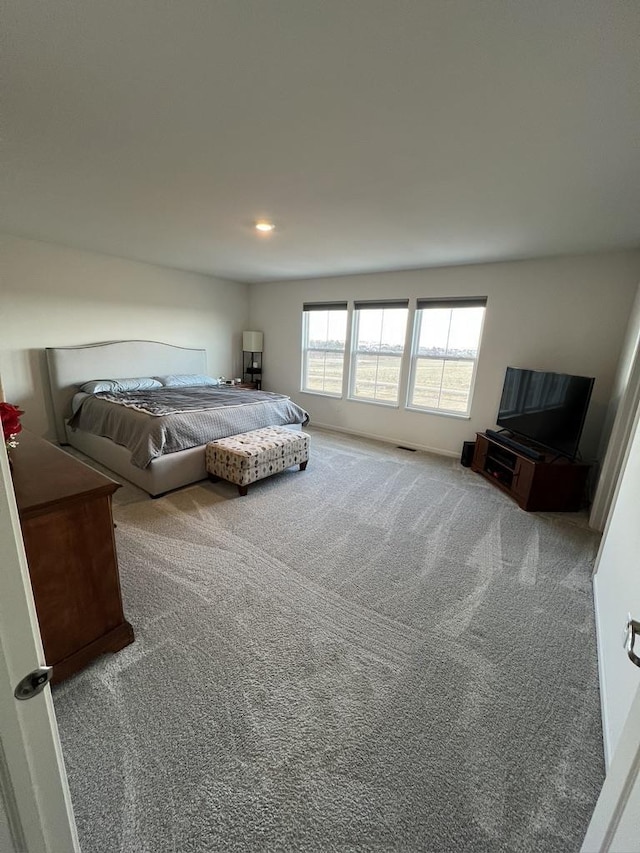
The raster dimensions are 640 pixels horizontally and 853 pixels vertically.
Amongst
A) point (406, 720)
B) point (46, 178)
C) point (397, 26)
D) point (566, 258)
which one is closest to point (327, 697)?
point (406, 720)

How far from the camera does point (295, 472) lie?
375cm

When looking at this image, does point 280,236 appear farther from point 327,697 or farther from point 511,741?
point 511,741

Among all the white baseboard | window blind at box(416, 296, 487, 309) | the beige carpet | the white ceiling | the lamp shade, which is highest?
the white ceiling

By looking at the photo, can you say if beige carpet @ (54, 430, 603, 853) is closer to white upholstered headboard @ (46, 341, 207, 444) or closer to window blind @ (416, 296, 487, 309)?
white upholstered headboard @ (46, 341, 207, 444)

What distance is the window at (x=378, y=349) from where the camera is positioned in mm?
4668

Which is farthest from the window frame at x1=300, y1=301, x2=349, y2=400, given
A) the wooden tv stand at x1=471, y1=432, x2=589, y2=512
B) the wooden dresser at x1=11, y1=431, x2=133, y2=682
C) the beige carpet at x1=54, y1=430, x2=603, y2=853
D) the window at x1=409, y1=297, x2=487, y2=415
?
the wooden dresser at x1=11, y1=431, x2=133, y2=682

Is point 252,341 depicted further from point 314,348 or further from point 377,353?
point 377,353

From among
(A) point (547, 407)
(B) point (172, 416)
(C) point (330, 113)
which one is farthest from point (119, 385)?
(A) point (547, 407)

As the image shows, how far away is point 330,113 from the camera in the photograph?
142 cm

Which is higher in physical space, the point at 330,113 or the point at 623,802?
the point at 330,113

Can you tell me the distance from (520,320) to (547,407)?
1140mm

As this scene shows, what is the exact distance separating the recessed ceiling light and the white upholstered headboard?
2.70 meters

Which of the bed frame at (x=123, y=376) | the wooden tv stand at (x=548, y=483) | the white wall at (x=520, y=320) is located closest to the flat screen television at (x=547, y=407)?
the wooden tv stand at (x=548, y=483)

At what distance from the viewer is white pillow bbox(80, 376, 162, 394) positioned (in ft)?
13.1
